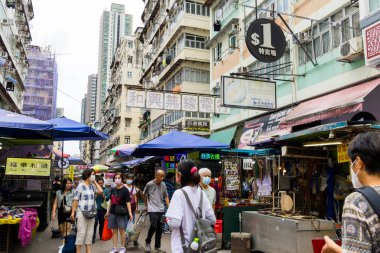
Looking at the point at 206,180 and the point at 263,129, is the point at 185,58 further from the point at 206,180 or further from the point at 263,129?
the point at 206,180

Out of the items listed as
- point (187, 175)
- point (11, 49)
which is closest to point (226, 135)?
point (187, 175)

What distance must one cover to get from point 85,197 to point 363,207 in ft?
19.8

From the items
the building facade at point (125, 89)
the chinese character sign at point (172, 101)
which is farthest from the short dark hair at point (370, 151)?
the building facade at point (125, 89)

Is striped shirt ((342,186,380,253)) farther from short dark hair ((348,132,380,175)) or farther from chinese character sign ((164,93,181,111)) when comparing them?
chinese character sign ((164,93,181,111))

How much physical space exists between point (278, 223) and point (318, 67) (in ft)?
28.1

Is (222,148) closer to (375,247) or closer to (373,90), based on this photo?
(373,90)

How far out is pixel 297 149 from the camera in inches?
337

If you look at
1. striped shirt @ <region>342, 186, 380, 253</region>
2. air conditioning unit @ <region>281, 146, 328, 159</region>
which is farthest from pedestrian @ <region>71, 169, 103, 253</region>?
striped shirt @ <region>342, 186, 380, 253</region>

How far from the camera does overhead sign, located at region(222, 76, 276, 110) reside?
13430mm

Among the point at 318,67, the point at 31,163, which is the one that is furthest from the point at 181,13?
the point at 31,163

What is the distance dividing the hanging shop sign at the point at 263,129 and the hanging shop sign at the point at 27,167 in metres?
8.01

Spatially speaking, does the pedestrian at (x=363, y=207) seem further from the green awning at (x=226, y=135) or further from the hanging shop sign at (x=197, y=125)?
the hanging shop sign at (x=197, y=125)

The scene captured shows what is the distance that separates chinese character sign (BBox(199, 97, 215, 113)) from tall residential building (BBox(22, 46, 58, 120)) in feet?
142

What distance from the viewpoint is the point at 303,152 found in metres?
8.62
